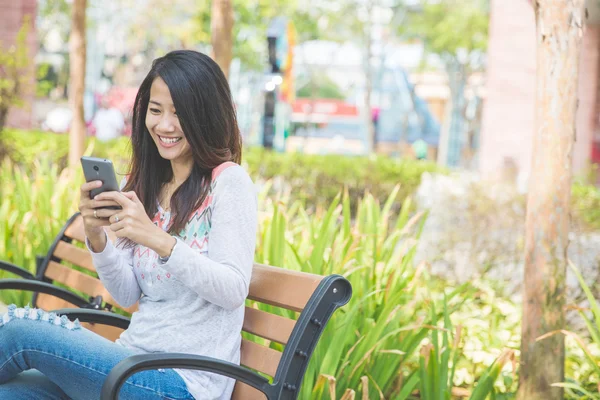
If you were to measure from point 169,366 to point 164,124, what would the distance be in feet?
2.42

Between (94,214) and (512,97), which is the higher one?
(512,97)

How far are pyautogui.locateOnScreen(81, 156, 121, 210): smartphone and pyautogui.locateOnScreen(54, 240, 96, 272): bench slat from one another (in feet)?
4.03

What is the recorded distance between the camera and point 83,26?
26.8 ft

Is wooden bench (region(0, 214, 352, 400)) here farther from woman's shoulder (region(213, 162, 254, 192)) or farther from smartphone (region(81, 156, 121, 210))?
smartphone (region(81, 156, 121, 210))

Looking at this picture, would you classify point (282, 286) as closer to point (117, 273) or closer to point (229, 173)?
point (229, 173)

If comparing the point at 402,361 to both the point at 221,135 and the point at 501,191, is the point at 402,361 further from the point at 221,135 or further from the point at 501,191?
the point at 501,191

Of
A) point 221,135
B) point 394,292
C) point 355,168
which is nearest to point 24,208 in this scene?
point 394,292


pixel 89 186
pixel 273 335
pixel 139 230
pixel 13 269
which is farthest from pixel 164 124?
pixel 13 269

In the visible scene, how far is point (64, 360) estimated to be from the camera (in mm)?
2211

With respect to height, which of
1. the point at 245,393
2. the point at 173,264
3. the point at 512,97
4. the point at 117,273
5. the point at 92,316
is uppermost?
the point at 512,97

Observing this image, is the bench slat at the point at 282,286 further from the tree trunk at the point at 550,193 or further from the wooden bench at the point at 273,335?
the tree trunk at the point at 550,193

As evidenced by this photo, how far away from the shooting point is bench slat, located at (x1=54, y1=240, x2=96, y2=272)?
11.4 feet

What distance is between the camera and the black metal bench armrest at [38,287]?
2.98 meters

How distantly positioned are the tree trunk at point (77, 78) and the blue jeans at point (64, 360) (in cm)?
547
